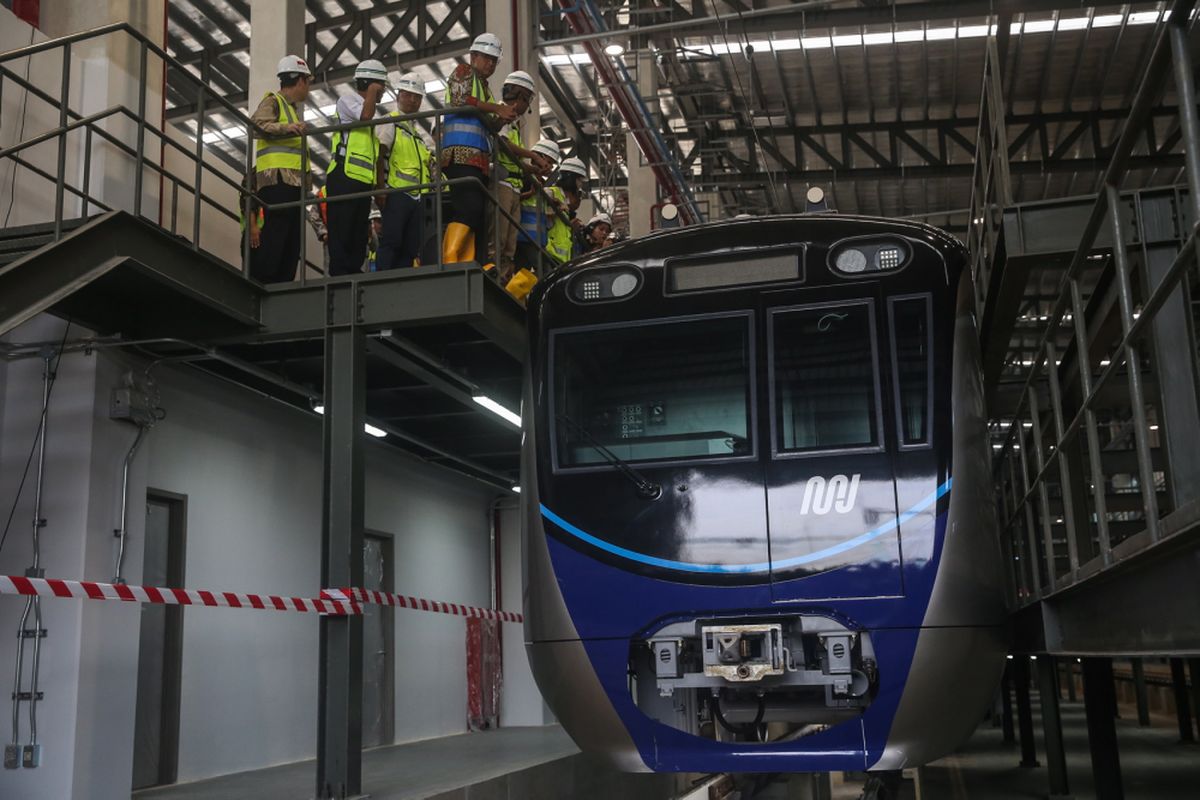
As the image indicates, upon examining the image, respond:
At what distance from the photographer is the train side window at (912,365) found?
5582 mm

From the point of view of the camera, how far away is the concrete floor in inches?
312

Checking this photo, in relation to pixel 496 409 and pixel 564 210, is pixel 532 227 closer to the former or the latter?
pixel 564 210

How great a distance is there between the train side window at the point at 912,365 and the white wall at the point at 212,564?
4936 millimetres

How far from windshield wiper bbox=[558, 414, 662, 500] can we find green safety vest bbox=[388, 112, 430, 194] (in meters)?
2.76

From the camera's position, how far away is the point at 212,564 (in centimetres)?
920

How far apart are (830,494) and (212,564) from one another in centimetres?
549

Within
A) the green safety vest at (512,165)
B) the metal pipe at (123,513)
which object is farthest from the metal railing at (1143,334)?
the metal pipe at (123,513)

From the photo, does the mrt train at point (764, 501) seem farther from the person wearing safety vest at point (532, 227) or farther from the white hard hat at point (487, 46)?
the white hard hat at point (487, 46)

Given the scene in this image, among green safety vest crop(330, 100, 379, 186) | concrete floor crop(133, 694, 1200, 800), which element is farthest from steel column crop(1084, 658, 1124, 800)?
green safety vest crop(330, 100, 379, 186)

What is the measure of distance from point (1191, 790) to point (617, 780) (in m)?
5.38

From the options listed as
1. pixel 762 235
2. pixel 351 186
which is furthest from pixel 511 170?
pixel 762 235

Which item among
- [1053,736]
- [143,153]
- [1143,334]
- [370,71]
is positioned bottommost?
[1053,736]

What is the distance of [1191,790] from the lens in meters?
11.3

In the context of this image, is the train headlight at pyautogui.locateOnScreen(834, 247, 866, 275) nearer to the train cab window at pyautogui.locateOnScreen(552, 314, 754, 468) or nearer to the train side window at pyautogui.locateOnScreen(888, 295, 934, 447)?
the train side window at pyautogui.locateOnScreen(888, 295, 934, 447)
